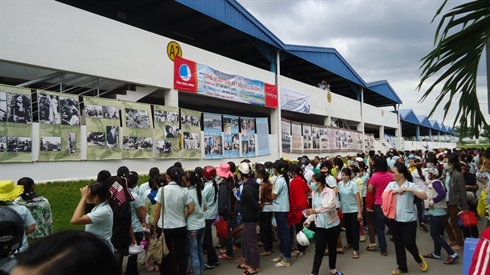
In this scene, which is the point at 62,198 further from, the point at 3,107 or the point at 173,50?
the point at 173,50

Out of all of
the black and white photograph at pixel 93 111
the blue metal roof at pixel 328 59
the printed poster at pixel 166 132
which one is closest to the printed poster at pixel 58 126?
the black and white photograph at pixel 93 111

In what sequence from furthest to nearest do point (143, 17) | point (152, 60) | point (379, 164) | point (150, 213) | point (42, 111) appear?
1. point (143, 17)
2. point (152, 60)
3. point (42, 111)
4. point (379, 164)
5. point (150, 213)

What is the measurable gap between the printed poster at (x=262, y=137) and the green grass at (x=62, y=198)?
922cm

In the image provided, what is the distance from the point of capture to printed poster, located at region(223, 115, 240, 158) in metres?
15.3

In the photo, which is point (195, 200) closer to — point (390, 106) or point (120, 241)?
point (120, 241)

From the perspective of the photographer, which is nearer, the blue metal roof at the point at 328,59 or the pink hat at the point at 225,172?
the pink hat at the point at 225,172

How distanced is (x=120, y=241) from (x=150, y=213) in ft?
4.29

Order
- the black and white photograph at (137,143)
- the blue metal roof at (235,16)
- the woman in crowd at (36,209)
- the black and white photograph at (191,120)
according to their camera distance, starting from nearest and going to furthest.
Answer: the woman in crowd at (36,209) → the black and white photograph at (137,143) → the black and white photograph at (191,120) → the blue metal roof at (235,16)

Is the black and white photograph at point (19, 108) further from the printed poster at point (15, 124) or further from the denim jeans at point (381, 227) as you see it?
the denim jeans at point (381, 227)

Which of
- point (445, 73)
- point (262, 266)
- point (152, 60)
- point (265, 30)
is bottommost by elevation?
point (262, 266)

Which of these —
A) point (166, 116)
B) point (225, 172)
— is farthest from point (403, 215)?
point (166, 116)

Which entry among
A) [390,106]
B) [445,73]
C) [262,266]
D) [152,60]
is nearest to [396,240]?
[262,266]

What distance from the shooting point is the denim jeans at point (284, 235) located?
6.00 m

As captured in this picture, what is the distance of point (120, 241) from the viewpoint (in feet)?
15.0
